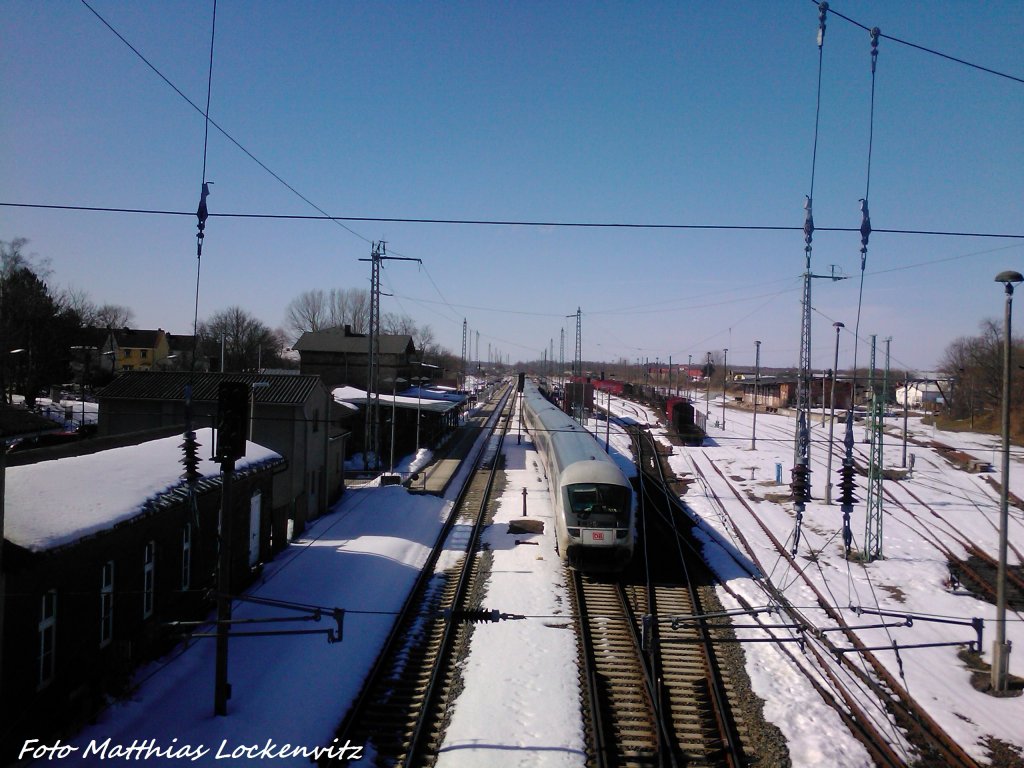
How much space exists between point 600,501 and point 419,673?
245 inches

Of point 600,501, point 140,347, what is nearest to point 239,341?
point 140,347

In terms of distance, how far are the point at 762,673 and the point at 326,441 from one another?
15.5 m

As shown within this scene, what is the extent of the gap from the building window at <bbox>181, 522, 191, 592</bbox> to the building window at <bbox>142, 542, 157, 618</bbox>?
102 cm

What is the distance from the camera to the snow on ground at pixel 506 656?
8484mm

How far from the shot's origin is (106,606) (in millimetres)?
9328

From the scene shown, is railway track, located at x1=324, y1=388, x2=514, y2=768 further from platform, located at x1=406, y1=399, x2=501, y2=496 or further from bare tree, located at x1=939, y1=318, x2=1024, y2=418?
bare tree, located at x1=939, y1=318, x2=1024, y2=418

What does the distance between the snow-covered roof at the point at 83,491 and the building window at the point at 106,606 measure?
0.82 meters

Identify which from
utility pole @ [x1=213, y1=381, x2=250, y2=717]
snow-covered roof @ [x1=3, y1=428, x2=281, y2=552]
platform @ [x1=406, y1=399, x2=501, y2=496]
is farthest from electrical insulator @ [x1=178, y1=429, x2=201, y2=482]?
platform @ [x1=406, y1=399, x2=501, y2=496]

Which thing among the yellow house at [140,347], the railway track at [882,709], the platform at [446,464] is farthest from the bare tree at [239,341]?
the railway track at [882,709]

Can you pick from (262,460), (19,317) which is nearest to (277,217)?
(262,460)

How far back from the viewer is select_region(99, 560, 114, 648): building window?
9109mm

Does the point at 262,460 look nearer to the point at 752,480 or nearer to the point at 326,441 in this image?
the point at 326,441

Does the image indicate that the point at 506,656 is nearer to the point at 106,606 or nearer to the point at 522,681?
the point at 522,681

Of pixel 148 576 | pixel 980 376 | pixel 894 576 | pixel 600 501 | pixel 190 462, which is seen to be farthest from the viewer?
pixel 980 376
